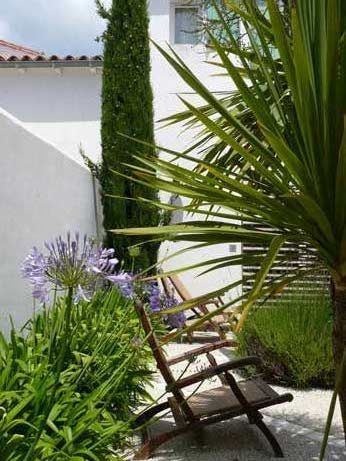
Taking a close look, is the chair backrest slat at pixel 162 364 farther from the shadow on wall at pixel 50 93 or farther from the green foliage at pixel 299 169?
the shadow on wall at pixel 50 93

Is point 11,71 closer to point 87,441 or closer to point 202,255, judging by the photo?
point 202,255

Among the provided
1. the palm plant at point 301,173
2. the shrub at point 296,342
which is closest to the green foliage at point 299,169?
the palm plant at point 301,173

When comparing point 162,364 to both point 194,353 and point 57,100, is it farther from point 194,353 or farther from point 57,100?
point 57,100

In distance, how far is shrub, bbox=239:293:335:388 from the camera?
193 inches

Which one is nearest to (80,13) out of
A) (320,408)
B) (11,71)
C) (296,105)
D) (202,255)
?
(11,71)

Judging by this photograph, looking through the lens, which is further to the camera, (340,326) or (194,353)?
(194,353)

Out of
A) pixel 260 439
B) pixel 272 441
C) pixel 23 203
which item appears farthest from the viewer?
pixel 23 203

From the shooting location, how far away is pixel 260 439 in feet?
12.1

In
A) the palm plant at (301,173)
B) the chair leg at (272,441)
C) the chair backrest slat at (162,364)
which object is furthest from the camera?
the chair leg at (272,441)

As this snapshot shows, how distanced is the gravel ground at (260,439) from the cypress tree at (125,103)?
412cm

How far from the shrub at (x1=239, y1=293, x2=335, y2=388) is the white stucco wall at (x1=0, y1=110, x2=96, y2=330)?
6.85ft

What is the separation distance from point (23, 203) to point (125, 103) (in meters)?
3.65

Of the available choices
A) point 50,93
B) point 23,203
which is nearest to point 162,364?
point 23,203

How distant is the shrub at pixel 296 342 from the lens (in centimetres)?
491
